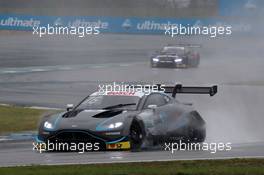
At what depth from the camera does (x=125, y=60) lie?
156 feet

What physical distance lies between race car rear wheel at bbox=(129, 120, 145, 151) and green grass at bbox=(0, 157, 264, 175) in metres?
2.20

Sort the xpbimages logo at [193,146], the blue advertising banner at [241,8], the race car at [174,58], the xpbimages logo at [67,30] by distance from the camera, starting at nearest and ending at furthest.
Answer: the xpbimages logo at [193,146]
the race car at [174,58]
the blue advertising banner at [241,8]
the xpbimages logo at [67,30]

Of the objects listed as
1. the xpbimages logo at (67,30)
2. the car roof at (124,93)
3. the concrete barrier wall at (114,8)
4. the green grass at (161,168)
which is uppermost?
the concrete barrier wall at (114,8)

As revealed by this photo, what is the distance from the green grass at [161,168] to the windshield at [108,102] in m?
3.26

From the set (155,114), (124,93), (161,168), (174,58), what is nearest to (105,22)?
(174,58)

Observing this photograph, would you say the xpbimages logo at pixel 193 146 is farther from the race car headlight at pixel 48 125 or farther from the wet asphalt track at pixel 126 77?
the race car headlight at pixel 48 125

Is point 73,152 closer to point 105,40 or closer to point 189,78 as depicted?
point 189,78

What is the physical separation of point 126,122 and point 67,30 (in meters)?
41.2

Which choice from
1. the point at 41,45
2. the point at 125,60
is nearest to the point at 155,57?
the point at 125,60

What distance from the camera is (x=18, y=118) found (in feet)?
73.6

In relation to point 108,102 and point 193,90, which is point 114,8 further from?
point 108,102

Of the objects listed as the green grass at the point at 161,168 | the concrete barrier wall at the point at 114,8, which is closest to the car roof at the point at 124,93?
the green grass at the point at 161,168

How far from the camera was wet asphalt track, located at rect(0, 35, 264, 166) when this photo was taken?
47.3ft

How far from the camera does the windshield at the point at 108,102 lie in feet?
50.4
